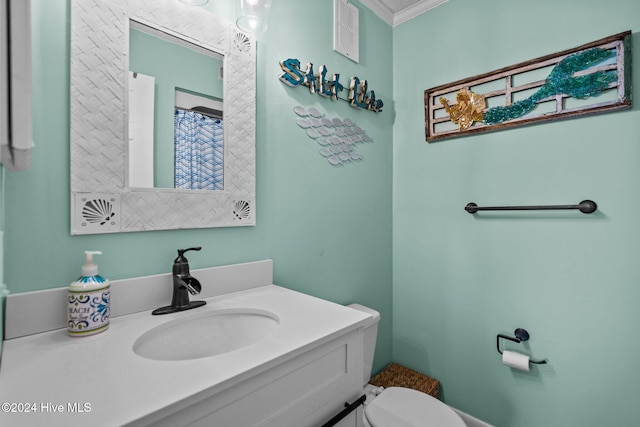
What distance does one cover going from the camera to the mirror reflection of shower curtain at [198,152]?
A: 103 centimetres

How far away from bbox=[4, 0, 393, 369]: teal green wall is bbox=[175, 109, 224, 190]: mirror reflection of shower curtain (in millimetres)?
177

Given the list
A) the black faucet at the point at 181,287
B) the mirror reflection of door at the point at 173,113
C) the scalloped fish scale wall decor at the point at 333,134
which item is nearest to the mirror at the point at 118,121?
the mirror reflection of door at the point at 173,113

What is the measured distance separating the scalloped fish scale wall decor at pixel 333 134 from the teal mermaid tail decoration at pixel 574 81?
2.59 feet

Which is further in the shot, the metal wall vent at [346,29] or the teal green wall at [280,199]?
the metal wall vent at [346,29]

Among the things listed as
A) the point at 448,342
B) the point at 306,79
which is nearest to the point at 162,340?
the point at 306,79

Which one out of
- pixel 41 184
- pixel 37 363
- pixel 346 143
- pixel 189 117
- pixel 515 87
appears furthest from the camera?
pixel 346 143

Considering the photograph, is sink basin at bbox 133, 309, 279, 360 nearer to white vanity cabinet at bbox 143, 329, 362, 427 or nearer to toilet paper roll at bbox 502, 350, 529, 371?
white vanity cabinet at bbox 143, 329, 362, 427

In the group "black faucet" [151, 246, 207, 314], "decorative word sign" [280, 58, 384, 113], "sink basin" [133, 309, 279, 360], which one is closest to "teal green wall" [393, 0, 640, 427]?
"decorative word sign" [280, 58, 384, 113]

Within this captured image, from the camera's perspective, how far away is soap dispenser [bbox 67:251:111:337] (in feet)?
2.43

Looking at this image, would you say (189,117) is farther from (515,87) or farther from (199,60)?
(515,87)

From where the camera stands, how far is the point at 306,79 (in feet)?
4.63

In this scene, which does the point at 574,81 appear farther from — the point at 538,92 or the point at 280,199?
the point at 280,199

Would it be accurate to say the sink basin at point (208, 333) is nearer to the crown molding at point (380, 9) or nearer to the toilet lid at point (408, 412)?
the toilet lid at point (408, 412)

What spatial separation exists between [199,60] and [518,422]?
7.11 ft
